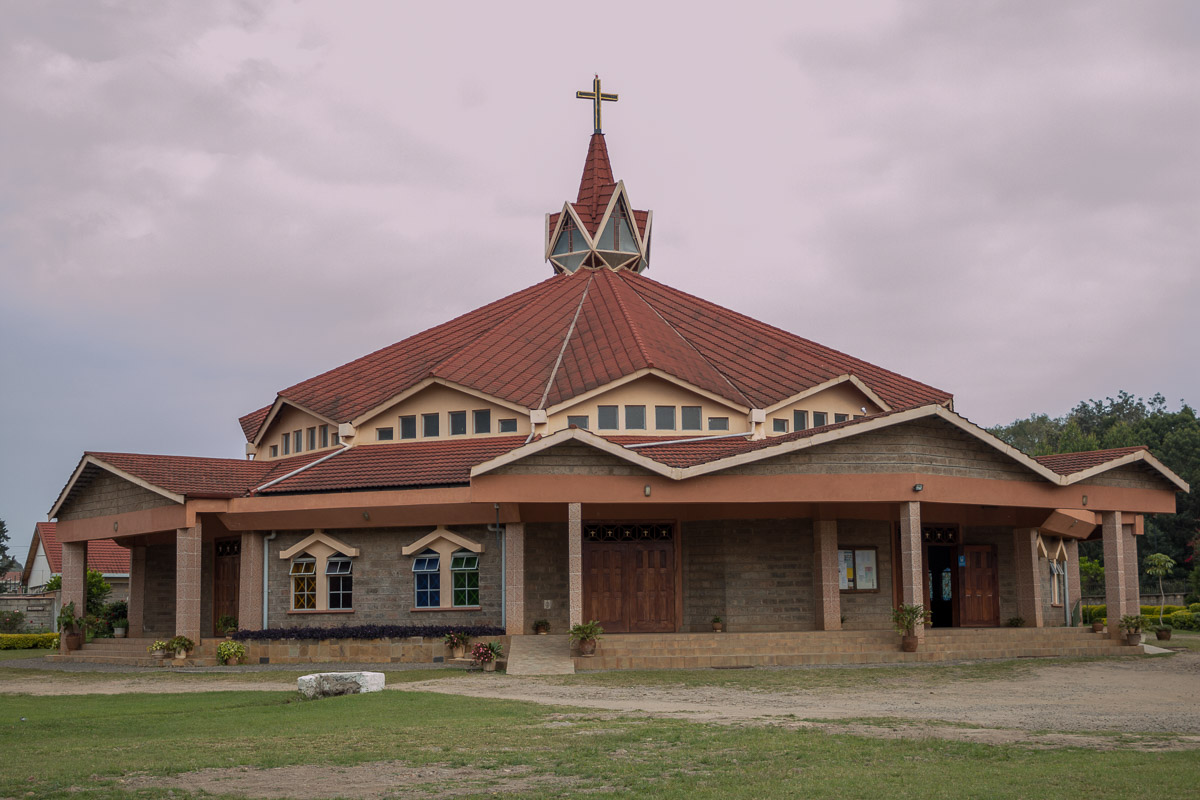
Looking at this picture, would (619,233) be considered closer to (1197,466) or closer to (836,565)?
(836,565)

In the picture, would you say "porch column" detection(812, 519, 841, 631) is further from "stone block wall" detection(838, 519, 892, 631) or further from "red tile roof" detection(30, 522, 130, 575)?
"red tile roof" detection(30, 522, 130, 575)

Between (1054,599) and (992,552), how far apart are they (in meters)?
6.62

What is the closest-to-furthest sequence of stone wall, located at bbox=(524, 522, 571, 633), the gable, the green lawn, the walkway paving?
1. the green lawn
2. the walkway paving
3. the gable
4. stone wall, located at bbox=(524, 522, 571, 633)

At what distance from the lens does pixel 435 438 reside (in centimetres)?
3347

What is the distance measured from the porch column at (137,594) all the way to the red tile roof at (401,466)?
8.01 metres

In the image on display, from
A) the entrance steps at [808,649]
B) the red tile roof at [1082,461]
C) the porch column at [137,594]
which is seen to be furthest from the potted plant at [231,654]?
the red tile roof at [1082,461]

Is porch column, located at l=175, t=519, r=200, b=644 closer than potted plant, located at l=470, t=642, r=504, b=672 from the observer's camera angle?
No

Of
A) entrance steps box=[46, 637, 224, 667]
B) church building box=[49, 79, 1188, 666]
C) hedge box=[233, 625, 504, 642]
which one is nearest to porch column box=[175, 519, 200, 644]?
church building box=[49, 79, 1188, 666]

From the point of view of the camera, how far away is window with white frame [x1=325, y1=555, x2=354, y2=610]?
1228 inches

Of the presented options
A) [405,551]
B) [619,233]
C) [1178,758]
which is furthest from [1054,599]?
[1178,758]

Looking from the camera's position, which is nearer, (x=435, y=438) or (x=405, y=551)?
(x=405, y=551)

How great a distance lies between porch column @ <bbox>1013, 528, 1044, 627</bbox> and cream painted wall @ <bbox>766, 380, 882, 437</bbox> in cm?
528

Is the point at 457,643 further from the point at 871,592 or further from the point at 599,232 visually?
the point at 599,232

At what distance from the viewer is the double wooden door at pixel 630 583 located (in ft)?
101
